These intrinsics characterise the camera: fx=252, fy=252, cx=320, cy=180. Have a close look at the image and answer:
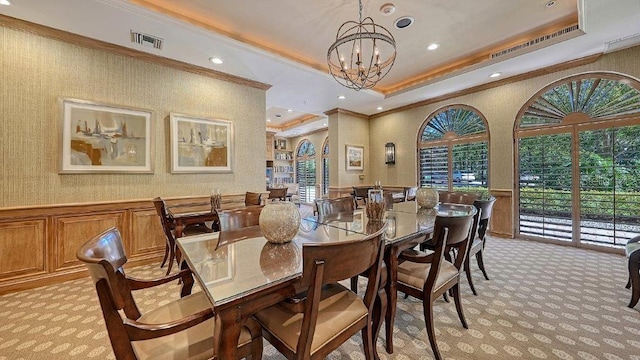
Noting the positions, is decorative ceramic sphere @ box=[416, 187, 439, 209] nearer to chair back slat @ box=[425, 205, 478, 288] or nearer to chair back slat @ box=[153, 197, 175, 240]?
chair back slat @ box=[425, 205, 478, 288]

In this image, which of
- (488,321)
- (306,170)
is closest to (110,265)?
(488,321)

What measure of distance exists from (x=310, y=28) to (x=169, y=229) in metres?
3.03

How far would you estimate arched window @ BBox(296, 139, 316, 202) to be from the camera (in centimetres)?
973

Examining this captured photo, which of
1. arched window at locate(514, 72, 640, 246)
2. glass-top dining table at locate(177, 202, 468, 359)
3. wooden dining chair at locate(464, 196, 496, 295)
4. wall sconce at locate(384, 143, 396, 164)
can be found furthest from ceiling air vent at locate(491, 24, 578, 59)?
glass-top dining table at locate(177, 202, 468, 359)

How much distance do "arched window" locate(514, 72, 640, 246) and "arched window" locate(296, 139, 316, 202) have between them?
21.1 feet

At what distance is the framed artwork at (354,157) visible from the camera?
660cm

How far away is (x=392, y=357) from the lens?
1.65 meters

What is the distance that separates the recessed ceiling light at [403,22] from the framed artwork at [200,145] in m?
2.84

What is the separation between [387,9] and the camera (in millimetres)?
2885

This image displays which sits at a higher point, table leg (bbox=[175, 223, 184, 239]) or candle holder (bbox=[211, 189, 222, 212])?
candle holder (bbox=[211, 189, 222, 212])

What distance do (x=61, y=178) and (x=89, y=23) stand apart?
1.76m

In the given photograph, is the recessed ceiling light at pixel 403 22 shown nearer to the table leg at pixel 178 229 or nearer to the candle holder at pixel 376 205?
the candle holder at pixel 376 205

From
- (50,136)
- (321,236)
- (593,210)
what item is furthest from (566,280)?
(50,136)

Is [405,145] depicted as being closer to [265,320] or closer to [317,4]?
[317,4]
